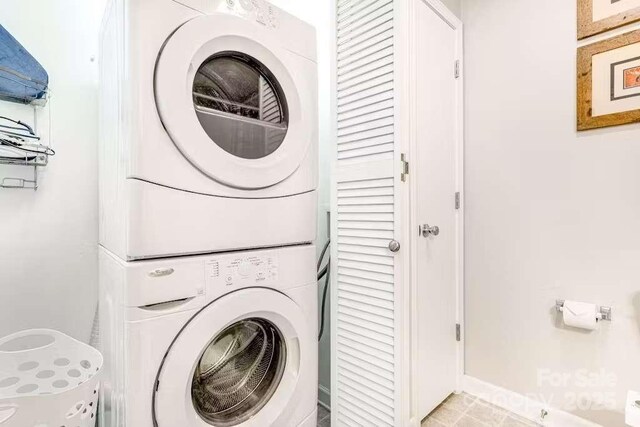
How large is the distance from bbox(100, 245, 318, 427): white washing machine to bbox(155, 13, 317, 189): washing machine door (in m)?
0.31

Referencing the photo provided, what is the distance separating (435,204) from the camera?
61.5 inches

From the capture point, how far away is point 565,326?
1460mm

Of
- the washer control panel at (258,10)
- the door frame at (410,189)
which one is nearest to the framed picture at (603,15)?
the door frame at (410,189)

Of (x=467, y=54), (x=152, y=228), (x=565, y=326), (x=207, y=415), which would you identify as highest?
(x=467, y=54)

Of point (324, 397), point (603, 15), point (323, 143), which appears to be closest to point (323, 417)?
point (324, 397)

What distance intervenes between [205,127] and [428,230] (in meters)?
1.03

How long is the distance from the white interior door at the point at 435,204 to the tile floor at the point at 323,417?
1.51 feet

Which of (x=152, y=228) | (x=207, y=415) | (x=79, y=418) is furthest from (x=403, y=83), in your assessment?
(x=79, y=418)

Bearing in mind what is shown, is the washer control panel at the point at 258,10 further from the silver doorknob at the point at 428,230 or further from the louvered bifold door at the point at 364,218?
the silver doorknob at the point at 428,230

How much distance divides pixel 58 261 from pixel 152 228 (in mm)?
800

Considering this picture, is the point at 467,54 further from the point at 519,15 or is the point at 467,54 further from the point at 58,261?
the point at 58,261

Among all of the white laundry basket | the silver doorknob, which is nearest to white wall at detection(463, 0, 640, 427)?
the silver doorknob

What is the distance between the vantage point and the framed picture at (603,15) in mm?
1287

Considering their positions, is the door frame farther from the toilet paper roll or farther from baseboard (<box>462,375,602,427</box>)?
the toilet paper roll
